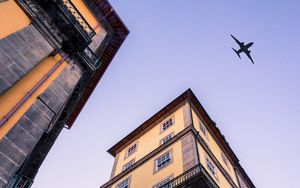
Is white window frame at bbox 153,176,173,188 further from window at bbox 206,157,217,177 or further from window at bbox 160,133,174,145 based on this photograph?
window at bbox 160,133,174,145

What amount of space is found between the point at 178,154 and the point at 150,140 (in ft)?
19.5

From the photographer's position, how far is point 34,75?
30.1 ft

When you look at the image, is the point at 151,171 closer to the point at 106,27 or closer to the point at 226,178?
the point at 226,178

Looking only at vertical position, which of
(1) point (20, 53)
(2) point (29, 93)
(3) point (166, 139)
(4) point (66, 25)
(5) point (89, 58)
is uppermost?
(1) point (20, 53)

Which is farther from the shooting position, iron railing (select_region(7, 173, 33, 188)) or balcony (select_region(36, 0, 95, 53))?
balcony (select_region(36, 0, 95, 53))

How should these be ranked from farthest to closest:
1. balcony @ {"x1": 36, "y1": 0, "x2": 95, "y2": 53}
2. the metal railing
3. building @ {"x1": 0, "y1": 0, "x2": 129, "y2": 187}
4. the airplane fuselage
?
the airplane fuselage → the metal railing → balcony @ {"x1": 36, "y1": 0, "x2": 95, "y2": 53} → building @ {"x1": 0, "y1": 0, "x2": 129, "y2": 187}

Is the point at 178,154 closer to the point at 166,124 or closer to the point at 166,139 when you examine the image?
the point at 166,139

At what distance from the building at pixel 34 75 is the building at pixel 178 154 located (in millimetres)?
10303

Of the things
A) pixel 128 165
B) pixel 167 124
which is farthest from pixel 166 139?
pixel 128 165

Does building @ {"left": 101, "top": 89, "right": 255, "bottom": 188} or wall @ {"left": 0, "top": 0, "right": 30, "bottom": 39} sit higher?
wall @ {"left": 0, "top": 0, "right": 30, "bottom": 39}

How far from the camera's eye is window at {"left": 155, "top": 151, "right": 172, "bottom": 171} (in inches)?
831

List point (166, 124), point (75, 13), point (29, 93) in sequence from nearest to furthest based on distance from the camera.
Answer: point (29, 93) < point (75, 13) < point (166, 124)

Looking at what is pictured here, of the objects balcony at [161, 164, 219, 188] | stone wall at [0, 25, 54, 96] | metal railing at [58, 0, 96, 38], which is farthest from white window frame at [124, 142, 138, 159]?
stone wall at [0, 25, 54, 96]

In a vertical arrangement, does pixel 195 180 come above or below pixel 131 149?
above
